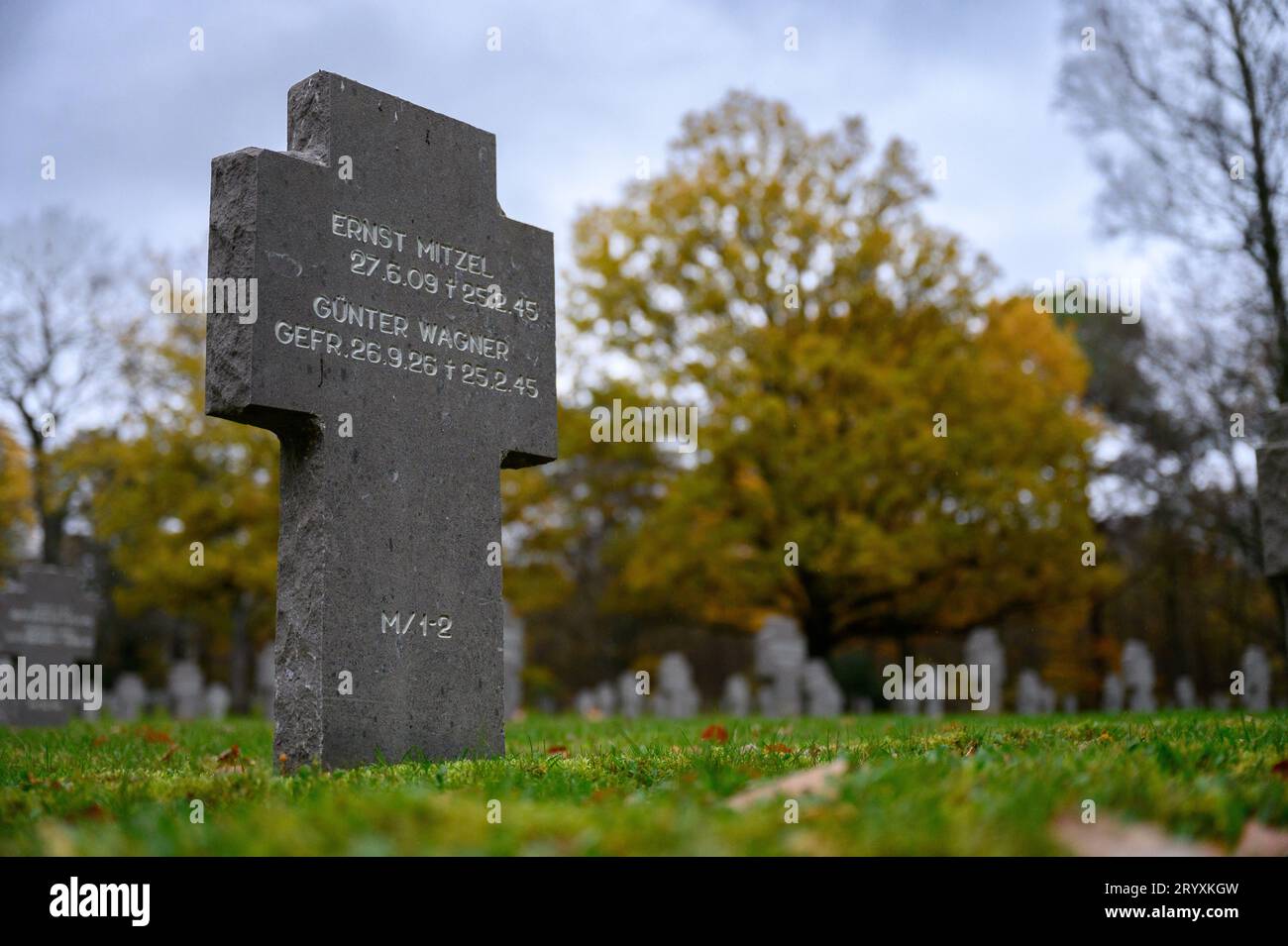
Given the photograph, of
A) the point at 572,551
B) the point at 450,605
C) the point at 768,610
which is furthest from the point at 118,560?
the point at 450,605

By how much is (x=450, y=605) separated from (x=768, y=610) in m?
16.7

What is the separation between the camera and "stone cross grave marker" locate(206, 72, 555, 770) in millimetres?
5371

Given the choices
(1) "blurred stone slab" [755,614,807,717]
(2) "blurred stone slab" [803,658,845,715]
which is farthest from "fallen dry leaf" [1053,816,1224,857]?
(2) "blurred stone slab" [803,658,845,715]

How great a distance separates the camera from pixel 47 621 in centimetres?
1412

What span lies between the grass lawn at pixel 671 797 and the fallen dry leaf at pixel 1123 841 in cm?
5

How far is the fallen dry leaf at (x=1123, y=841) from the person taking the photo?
2615mm

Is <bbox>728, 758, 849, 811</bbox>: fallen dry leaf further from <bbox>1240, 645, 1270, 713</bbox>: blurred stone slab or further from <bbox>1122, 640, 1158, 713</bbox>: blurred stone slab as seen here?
<bbox>1122, 640, 1158, 713</bbox>: blurred stone slab

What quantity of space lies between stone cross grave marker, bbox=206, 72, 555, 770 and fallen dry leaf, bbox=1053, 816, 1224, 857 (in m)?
3.39

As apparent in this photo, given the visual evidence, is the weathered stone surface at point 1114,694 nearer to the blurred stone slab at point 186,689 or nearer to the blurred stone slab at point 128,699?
the blurred stone slab at point 186,689

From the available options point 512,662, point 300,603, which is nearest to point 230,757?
point 300,603

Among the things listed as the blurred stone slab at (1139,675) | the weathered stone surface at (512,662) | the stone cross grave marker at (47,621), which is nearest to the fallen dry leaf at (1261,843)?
the stone cross grave marker at (47,621)
